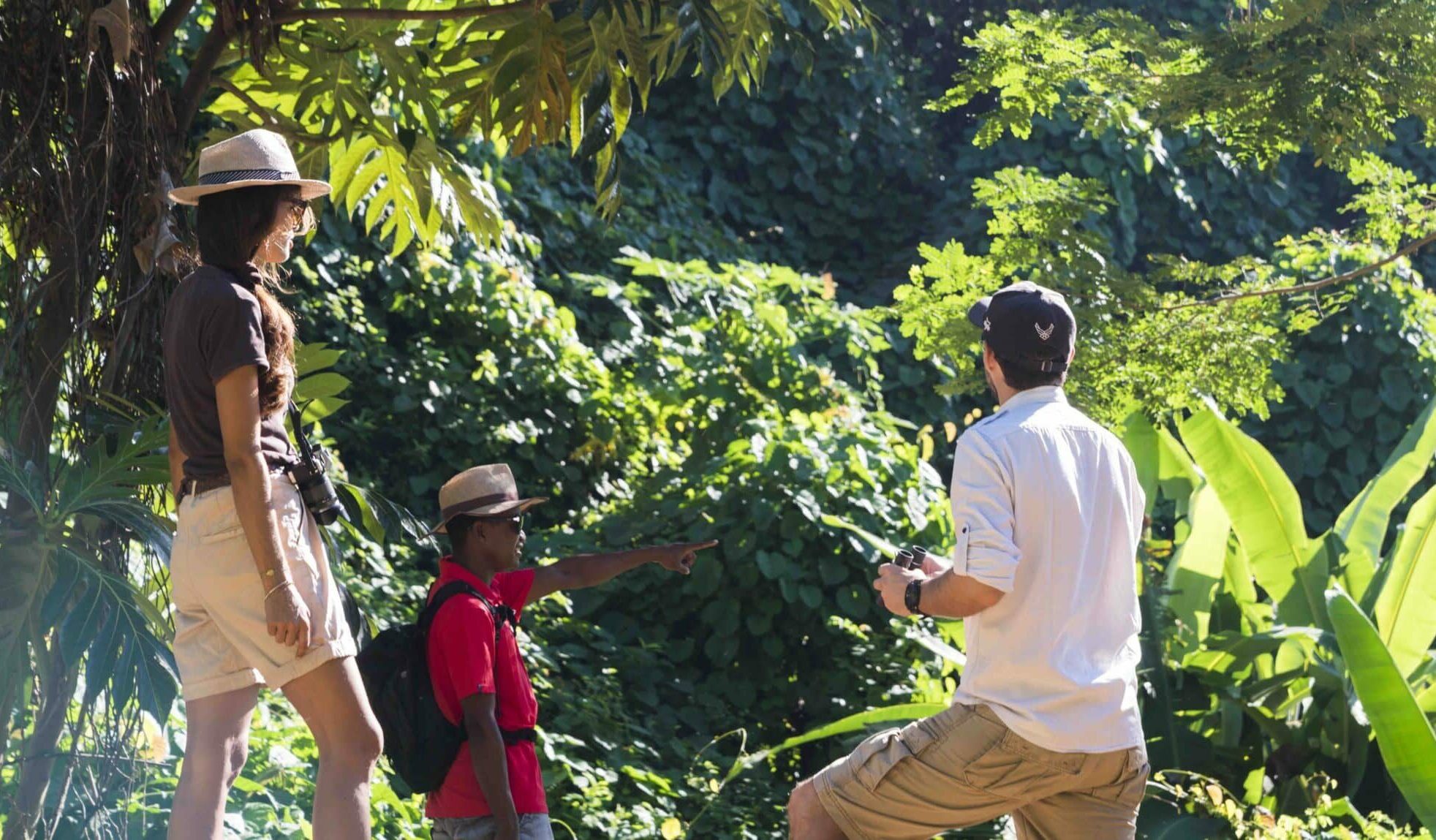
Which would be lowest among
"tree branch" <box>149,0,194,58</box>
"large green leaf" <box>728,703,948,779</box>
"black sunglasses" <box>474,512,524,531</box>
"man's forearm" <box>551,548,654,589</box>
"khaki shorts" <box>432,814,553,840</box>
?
"khaki shorts" <box>432,814,553,840</box>

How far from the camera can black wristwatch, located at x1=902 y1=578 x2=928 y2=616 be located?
3.05 meters

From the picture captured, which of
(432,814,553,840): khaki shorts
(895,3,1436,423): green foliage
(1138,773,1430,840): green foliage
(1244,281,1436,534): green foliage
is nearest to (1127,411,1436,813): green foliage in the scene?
(1138,773,1430,840): green foliage

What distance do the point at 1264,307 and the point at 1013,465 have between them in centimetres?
302

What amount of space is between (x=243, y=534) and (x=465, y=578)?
0.71 m

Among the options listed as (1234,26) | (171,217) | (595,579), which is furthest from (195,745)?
(1234,26)

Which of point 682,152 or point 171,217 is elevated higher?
point 682,152

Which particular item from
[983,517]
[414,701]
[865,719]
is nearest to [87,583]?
[414,701]

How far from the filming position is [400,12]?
392 centimetres

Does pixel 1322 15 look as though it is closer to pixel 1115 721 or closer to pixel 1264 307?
pixel 1264 307

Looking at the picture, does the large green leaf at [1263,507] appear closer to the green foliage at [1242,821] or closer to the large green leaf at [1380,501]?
the large green leaf at [1380,501]

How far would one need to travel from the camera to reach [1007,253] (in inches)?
229

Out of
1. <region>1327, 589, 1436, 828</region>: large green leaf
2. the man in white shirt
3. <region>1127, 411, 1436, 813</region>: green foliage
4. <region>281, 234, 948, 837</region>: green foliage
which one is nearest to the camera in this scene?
the man in white shirt

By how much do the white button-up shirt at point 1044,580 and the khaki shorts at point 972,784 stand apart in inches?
1.7

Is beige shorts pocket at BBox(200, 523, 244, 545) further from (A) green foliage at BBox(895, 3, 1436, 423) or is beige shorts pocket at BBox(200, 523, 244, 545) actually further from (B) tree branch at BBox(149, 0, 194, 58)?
(A) green foliage at BBox(895, 3, 1436, 423)
